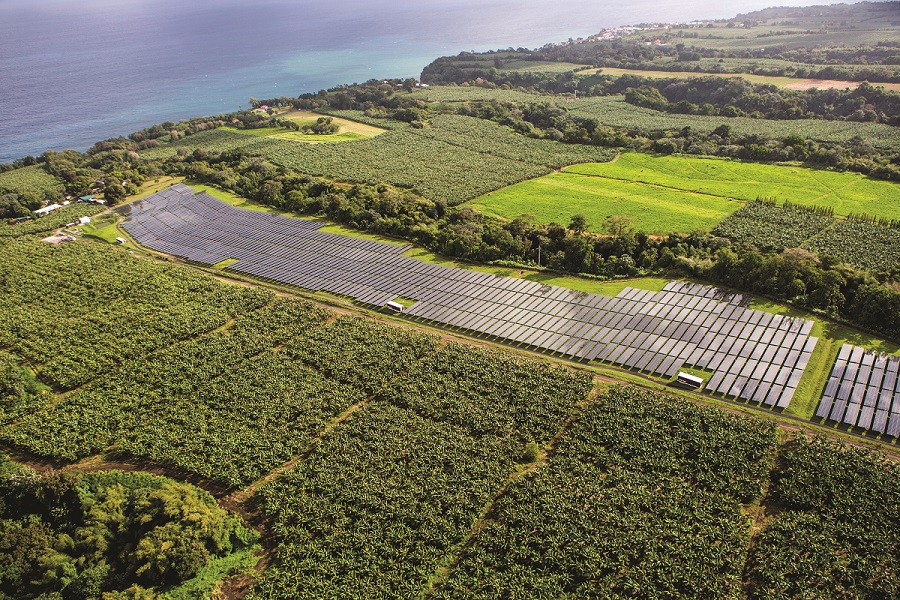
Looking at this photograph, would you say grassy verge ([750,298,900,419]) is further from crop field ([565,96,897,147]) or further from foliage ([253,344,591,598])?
crop field ([565,96,897,147])

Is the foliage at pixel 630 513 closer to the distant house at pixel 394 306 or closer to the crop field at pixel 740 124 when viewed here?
the distant house at pixel 394 306

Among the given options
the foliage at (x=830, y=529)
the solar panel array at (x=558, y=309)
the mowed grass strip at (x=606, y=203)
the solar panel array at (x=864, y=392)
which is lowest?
the foliage at (x=830, y=529)

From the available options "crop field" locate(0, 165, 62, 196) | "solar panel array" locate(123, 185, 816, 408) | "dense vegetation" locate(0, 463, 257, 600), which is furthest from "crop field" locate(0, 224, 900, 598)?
"crop field" locate(0, 165, 62, 196)

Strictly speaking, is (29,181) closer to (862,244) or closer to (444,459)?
→ (444,459)

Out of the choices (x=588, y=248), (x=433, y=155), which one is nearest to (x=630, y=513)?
(x=588, y=248)

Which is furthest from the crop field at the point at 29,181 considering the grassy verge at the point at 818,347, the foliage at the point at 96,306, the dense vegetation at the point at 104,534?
the grassy verge at the point at 818,347

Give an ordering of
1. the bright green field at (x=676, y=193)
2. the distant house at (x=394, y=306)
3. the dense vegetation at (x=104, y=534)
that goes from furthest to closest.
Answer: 1. the bright green field at (x=676, y=193)
2. the distant house at (x=394, y=306)
3. the dense vegetation at (x=104, y=534)
